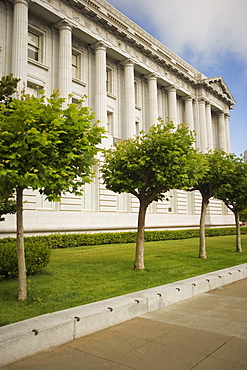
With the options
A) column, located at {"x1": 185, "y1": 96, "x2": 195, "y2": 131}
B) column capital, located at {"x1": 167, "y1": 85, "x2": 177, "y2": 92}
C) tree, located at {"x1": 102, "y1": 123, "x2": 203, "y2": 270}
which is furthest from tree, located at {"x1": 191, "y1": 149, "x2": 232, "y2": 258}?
column, located at {"x1": 185, "y1": 96, "x2": 195, "y2": 131}

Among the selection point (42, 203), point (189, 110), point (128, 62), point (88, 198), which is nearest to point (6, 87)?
point (42, 203)

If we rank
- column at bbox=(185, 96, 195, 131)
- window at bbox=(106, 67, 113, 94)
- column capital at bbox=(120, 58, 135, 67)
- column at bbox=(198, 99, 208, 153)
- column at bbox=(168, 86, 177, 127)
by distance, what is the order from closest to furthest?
1. window at bbox=(106, 67, 113, 94)
2. column capital at bbox=(120, 58, 135, 67)
3. column at bbox=(168, 86, 177, 127)
4. column at bbox=(185, 96, 195, 131)
5. column at bbox=(198, 99, 208, 153)

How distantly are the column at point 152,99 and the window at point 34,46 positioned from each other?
1202cm

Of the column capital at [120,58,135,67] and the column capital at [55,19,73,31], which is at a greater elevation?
the column capital at [55,19,73,31]

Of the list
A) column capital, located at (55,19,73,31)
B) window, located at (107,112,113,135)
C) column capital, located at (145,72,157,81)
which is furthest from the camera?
column capital, located at (145,72,157,81)

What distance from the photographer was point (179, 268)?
11.4 m

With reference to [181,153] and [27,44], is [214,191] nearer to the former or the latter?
[181,153]

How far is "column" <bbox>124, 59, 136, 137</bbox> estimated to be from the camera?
28500mm

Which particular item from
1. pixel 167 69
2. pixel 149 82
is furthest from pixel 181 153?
pixel 167 69

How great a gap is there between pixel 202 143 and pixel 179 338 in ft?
116

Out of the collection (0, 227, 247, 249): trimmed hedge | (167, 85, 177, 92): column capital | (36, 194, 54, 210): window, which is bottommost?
(0, 227, 247, 249): trimmed hedge

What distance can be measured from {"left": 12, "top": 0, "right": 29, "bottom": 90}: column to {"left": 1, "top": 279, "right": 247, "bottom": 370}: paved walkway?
17979mm

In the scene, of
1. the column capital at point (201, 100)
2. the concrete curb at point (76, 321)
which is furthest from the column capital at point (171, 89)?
the concrete curb at point (76, 321)

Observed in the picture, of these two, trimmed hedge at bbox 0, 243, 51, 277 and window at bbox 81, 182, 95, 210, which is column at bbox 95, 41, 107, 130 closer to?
window at bbox 81, 182, 95, 210
